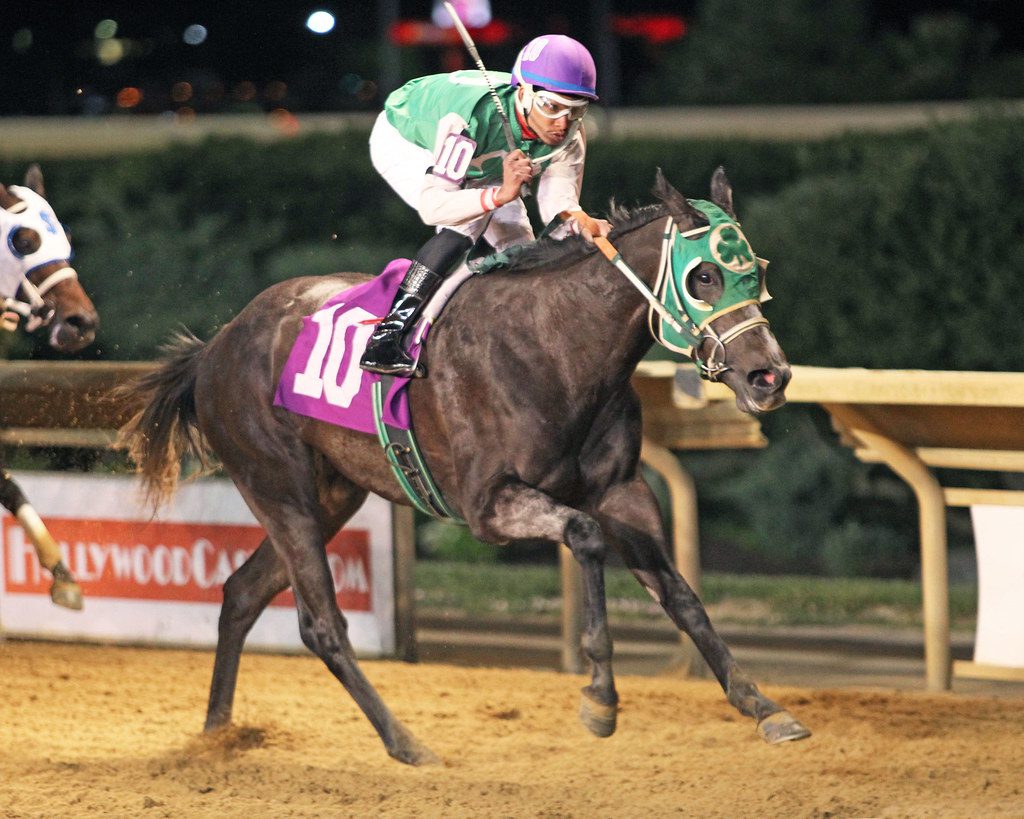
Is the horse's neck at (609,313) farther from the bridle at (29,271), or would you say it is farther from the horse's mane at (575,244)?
the bridle at (29,271)

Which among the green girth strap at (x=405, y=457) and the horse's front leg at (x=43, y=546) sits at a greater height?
the green girth strap at (x=405, y=457)

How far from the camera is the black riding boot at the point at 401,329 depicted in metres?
5.04

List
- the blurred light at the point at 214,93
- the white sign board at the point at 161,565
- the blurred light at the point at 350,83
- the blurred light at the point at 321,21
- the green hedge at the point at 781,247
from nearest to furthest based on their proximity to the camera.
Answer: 1. the white sign board at the point at 161,565
2. the green hedge at the point at 781,247
3. the blurred light at the point at 321,21
4. the blurred light at the point at 214,93
5. the blurred light at the point at 350,83

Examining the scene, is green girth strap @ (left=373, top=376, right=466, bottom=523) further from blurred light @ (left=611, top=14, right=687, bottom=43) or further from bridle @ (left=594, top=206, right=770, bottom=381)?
blurred light @ (left=611, top=14, right=687, bottom=43)

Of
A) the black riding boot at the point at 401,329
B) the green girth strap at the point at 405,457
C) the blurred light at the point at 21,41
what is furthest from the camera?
the blurred light at the point at 21,41

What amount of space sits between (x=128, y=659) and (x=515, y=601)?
2.07 meters

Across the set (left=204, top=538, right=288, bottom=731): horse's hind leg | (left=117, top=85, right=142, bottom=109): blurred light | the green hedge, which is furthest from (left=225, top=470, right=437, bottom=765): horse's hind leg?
(left=117, top=85, right=142, bottom=109): blurred light

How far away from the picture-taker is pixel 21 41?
17.6 metres

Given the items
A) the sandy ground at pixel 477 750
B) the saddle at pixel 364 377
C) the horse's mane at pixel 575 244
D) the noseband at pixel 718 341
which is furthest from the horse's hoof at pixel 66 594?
the noseband at pixel 718 341

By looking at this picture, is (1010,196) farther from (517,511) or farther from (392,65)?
(392,65)

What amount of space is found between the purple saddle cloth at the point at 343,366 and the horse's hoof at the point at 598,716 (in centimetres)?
104

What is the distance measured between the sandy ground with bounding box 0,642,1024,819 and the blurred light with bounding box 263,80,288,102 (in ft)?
37.4

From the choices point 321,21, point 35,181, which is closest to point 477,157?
point 35,181

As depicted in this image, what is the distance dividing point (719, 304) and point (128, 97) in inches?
512
